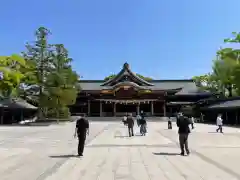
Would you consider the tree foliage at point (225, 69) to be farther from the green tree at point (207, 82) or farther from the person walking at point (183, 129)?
the person walking at point (183, 129)

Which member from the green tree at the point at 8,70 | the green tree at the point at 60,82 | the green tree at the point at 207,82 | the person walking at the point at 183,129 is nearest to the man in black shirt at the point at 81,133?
the green tree at the point at 8,70

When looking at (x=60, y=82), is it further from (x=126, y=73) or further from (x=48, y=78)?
(x=126, y=73)

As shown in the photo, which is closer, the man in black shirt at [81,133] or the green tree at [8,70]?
the green tree at [8,70]

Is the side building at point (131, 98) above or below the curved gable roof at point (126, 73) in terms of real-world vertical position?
below

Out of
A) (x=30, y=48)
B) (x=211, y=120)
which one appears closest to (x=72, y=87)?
(x=30, y=48)

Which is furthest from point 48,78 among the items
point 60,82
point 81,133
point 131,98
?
point 81,133

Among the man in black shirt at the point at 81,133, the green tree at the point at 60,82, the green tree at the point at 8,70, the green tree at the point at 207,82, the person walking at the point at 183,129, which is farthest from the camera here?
the green tree at the point at 207,82

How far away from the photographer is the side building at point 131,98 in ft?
187

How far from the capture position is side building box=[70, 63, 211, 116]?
2248 inches

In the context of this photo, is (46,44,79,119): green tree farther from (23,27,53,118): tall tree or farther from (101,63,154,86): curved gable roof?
(101,63,154,86): curved gable roof

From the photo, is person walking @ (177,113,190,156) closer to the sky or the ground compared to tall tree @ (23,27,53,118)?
closer to the ground

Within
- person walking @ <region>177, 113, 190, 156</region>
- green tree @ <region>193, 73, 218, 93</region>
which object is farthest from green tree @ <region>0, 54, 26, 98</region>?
green tree @ <region>193, 73, 218, 93</region>

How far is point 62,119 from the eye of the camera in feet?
141

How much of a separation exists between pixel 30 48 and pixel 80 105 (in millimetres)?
19070
